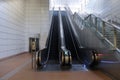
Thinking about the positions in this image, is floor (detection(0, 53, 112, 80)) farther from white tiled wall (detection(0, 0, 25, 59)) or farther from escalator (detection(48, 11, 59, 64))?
white tiled wall (detection(0, 0, 25, 59))

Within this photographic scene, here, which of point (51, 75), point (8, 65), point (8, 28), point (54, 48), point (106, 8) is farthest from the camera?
point (106, 8)

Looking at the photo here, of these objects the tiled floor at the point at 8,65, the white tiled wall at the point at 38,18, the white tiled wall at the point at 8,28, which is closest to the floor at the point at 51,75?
the tiled floor at the point at 8,65

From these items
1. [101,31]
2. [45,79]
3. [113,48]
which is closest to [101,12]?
[101,31]

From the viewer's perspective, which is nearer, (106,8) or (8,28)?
(8,28)

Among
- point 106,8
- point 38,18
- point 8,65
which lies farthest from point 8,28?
point 106,8

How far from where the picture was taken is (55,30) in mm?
15641

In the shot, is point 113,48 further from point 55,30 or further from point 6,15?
point 55,30

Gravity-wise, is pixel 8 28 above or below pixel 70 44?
above

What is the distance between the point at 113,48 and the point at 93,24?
3238 mm

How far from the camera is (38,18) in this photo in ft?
60.8

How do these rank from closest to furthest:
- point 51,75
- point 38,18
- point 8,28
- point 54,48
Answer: point 51,75 < point 8,28 < point 54,48 < point 38,18

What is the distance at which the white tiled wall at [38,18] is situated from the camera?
18281 millimetres

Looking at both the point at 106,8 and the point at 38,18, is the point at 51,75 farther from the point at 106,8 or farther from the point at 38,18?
the point at 38,18

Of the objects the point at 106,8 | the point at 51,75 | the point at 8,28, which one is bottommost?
the point at 51,75
